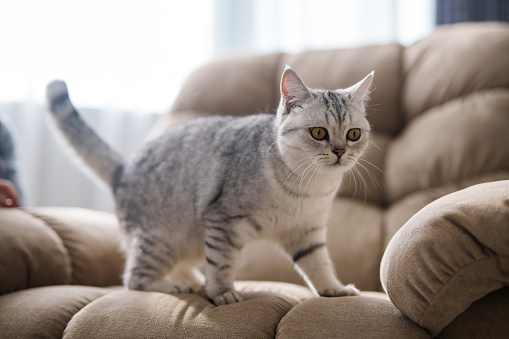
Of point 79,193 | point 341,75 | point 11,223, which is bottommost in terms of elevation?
point 79,193

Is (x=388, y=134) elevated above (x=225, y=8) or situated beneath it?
situated beneath

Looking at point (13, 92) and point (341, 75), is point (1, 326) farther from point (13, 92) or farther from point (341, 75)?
point (13, 92)

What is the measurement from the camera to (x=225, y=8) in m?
3.14

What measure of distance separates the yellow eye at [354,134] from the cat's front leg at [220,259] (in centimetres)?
46

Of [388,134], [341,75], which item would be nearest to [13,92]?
[341,75]

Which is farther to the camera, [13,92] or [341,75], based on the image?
[13,92]

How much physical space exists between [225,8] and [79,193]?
1.61 metres

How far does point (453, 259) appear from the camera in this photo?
3.00ft

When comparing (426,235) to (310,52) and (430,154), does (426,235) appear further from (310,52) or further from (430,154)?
(310,52)

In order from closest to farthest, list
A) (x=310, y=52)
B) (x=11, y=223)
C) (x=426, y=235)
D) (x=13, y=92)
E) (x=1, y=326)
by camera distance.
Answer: (x=426, y=235) → (x=1, y=326) → (x=11, y=223) → (x=310, y=52) → (x=13, y=92)

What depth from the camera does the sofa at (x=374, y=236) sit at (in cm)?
94

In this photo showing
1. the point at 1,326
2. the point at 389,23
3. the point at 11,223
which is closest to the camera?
the point at 1,326

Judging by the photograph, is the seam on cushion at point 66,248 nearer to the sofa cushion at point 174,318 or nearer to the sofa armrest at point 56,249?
the sofa armrest at point 56,249

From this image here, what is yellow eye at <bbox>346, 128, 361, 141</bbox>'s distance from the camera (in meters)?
1.35
